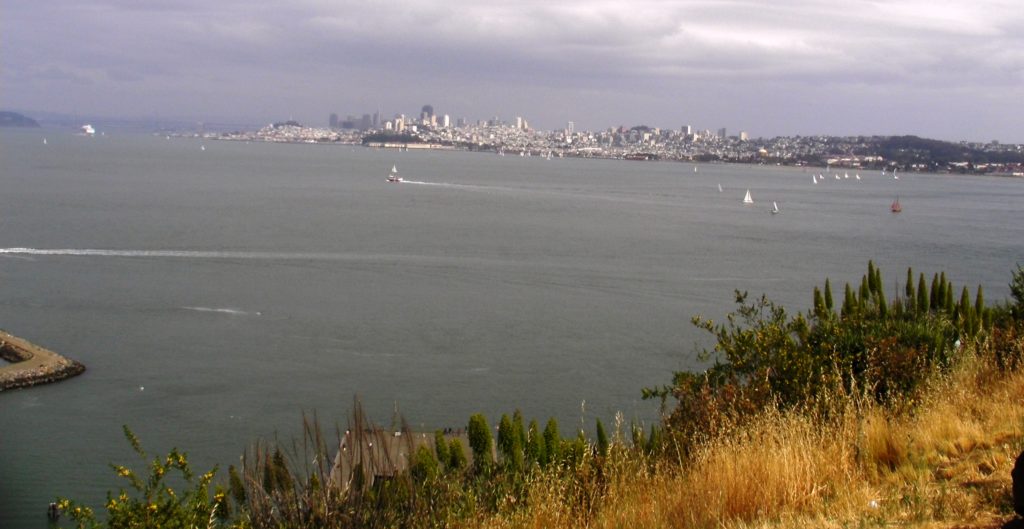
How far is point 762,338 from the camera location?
7520mm

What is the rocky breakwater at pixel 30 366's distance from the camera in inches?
752

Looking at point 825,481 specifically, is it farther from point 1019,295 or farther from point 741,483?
point 1019,295

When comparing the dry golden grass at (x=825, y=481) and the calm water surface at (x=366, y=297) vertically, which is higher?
the dry golden grass at (x=825, y=481)

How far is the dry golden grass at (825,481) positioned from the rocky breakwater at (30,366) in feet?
57.2

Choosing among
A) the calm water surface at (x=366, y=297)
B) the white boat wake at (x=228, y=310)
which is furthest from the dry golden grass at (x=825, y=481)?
the white boat wake at (x=228, y=310)

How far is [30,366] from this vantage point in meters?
19.7

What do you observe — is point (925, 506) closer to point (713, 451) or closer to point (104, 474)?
point (713, 451)

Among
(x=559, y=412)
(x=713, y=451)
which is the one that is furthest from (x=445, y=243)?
(x=713, y=451)

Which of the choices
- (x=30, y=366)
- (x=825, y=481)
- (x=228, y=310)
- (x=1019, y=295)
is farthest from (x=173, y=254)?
(x=825, y=481)

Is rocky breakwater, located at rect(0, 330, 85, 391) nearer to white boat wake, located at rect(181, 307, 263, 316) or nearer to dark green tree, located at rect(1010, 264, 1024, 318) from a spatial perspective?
white boat wake, located at rect(181, 307, 263, 316)

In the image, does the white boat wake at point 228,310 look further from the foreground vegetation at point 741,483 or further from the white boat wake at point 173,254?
the foreground vegetation at point 741,483

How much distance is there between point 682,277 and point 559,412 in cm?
1528

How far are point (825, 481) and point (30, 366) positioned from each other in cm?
1907

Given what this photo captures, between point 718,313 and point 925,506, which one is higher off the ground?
point 925,506
